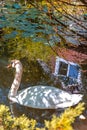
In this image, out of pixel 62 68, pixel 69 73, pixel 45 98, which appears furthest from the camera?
pixel 62 68

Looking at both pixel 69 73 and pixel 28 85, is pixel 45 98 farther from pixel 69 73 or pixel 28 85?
pixel 69 73

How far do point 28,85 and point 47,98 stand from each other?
2.64 feet

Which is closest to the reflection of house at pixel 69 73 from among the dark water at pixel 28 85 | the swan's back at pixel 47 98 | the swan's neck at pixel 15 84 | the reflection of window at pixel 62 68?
the reflection of window at pixel 62 68

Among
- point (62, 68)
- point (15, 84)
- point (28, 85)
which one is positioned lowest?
point (62, 68)

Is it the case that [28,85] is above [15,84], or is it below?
below

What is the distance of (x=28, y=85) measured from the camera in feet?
17.2

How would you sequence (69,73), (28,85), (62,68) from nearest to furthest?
(28,85) → (69,73) → (62,68)

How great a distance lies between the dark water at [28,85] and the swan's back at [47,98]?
89 millimetres

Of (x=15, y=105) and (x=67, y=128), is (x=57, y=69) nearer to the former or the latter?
(x=15, y=105)

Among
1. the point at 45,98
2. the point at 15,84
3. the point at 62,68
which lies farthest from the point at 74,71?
the point at 45,98

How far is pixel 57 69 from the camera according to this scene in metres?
5.98

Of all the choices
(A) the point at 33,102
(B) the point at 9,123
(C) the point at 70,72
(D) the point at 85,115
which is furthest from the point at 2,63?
(B) the point at 9,123

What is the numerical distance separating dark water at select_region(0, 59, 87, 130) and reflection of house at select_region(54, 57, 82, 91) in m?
0.31

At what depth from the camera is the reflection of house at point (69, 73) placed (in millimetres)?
5419
